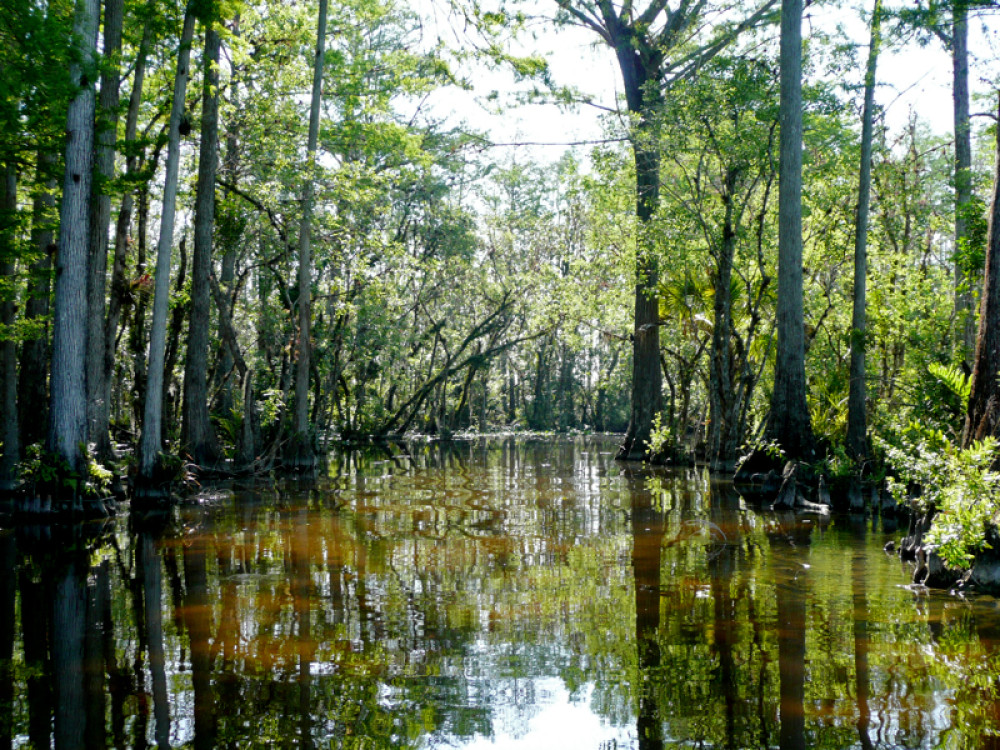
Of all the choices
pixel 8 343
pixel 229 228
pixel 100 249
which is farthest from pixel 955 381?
pixel 229 228

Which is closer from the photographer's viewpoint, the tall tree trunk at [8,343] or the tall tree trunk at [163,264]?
the tall tree trunk at [163,264]

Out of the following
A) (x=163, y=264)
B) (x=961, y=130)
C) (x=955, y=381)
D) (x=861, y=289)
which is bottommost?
(x=955, y=381)

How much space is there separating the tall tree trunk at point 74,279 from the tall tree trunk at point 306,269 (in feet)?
21.0

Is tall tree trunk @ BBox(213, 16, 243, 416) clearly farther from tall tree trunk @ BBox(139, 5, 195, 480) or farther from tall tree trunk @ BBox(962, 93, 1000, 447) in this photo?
tall tree trunk @ BBox(962, 93, 1000, 447)

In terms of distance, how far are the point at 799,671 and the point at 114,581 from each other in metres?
5.43

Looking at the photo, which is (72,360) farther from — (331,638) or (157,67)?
(157,67)

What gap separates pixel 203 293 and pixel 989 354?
13439 mm

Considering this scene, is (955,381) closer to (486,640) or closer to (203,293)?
(486,640)

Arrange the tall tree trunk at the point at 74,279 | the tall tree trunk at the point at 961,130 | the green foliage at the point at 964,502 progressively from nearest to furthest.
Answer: the green foliage at the point at 964,502 → the tall tree trunk at the point at 74,279 → the tall tree trunk at the point at 961,130

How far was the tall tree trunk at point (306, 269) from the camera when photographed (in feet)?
59.9

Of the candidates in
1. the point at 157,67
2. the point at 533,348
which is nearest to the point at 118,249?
the point at 157,67

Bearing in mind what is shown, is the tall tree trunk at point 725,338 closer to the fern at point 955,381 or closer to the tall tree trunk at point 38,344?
the fern at point 955,381

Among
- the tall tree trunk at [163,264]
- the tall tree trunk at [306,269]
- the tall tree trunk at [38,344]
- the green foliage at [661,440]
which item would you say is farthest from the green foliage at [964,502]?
the tall tree trunk at [306,269]

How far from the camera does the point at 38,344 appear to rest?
14992mm
